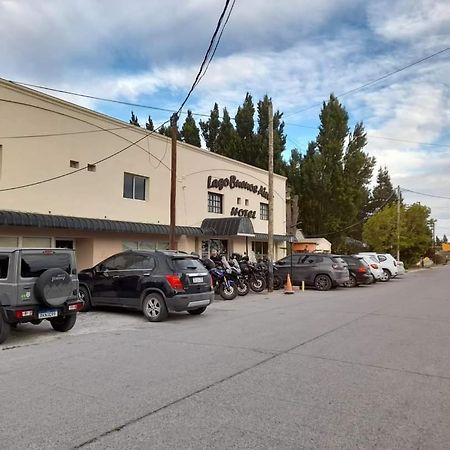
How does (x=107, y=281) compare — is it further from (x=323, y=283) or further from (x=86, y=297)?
(x=323, y=283)

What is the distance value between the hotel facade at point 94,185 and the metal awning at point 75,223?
37 mm

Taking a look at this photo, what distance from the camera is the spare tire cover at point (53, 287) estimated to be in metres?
9.33

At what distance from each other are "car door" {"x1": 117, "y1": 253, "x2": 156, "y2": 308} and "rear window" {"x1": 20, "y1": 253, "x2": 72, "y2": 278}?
90.0 inches

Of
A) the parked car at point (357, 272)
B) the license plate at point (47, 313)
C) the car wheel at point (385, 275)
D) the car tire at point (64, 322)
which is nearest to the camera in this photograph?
the license plate at point (47, 313)

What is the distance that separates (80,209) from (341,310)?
1040cm

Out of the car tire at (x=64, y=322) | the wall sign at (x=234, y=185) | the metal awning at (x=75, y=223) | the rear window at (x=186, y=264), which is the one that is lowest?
the car tire at (x=64, y=322)

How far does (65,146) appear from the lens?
714 inches

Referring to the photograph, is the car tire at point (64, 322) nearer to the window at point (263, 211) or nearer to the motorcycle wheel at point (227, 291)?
the motorcycle wheel at point (227, 291)

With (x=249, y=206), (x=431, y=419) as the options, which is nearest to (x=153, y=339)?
(x=431, y=419)

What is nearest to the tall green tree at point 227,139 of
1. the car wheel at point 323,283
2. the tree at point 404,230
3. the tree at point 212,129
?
the tree at point 212,129

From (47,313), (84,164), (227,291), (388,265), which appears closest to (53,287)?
(47,313)

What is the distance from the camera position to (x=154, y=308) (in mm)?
11852

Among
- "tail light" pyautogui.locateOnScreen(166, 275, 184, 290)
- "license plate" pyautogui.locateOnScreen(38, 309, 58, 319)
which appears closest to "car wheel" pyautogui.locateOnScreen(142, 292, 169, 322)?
"tail light" pyautogui.locateOnScreen(166, 275, 184, 290)

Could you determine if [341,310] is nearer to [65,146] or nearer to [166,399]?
[166,399]
